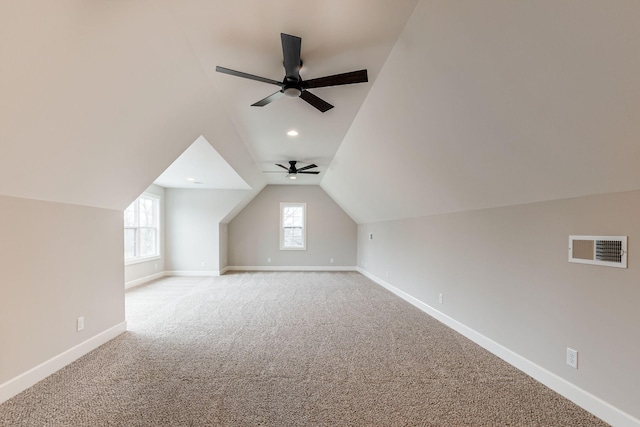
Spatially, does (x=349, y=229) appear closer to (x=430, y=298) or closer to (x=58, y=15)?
(x=430, y=298)

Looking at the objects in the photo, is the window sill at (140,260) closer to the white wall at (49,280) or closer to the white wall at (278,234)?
the white wall at (278,234)

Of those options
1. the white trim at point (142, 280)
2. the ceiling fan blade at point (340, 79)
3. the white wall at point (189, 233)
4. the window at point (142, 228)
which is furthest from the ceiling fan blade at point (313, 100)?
the white wall at point (189, 233)

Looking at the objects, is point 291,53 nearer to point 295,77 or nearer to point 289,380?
point 295,77

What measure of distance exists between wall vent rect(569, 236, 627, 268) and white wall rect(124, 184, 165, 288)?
6.61m

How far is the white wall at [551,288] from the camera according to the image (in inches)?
69.8

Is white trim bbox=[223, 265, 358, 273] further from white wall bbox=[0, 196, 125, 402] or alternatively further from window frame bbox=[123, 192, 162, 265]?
white wall bbox=[0, 196, 125, 402]

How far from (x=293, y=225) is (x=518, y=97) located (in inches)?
285

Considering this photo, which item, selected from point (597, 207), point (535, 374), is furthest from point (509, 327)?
point (597, 207)

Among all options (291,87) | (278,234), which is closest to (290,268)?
(278,234)

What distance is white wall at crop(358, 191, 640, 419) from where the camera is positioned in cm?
177

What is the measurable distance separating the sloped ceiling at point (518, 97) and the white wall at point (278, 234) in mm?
5532

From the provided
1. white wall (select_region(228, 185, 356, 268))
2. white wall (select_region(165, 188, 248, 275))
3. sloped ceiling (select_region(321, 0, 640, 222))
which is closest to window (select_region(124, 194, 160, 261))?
white wall (select_region(165, 188, 248, 275))

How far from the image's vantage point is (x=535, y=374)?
93.3 inches

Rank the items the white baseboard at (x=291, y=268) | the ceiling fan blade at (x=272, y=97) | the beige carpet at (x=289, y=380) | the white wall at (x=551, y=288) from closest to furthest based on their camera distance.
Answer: the white wall at (x=551, y=288), the beige carpet at (x=289, y=380), the ceiling fan blade at (x=272, y=97), the white baseboard at (x=291, y=268)
